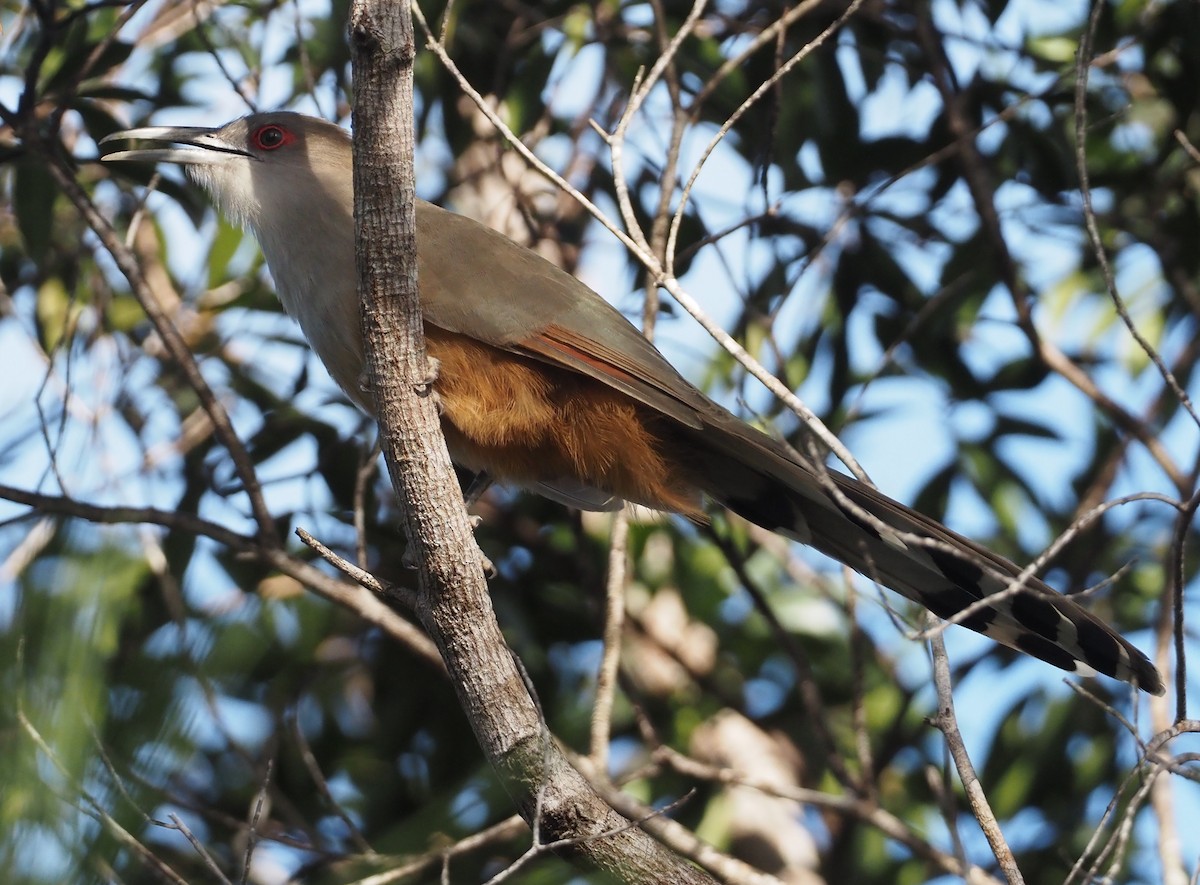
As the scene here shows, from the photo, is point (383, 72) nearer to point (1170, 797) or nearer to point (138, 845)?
point (138, 845)

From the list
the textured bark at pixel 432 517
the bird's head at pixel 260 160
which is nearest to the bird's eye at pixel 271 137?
the bird's head at pixel 260 160

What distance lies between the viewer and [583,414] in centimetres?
330

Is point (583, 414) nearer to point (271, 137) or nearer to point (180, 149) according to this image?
point (271, 137)

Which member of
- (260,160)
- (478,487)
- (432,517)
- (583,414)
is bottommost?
(432,517)

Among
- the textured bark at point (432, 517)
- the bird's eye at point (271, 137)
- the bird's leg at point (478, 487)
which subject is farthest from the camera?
the bird's eye at point (271, 137)

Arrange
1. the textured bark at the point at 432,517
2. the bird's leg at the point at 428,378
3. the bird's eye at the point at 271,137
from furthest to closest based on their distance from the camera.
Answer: the bird's eye at the point at 271,137 < the bird's leg at the point at 428,378 < the textured bark at the point at 432,517

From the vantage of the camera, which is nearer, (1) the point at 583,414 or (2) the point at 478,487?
(1) the point at 583,414

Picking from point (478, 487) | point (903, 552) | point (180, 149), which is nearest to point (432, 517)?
point (478, 487)

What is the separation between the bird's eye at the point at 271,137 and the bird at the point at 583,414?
0.27 metres

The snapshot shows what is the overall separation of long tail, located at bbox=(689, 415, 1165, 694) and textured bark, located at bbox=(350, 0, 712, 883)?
0.85 m

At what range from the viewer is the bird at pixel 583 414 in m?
3.15

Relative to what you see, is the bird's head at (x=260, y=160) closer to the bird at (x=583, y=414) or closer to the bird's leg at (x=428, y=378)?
the bird at (x=583, y=414)

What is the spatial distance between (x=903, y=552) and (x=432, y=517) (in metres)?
1.32

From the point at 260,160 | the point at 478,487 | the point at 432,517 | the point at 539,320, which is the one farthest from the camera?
the point at 260,160
